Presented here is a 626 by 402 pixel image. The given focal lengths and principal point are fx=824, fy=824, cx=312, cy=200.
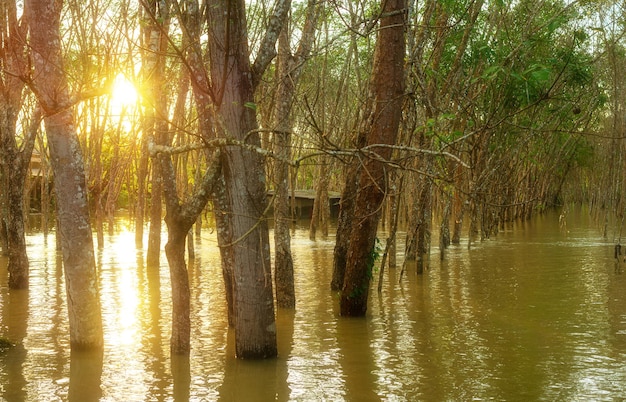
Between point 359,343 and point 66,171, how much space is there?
12.5 ft

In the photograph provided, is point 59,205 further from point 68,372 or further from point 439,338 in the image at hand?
point 439,338

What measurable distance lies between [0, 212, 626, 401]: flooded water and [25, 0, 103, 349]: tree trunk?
75 cm

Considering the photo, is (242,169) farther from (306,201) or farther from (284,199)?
(306,201)

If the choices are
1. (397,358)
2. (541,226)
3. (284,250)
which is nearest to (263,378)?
(397,358)

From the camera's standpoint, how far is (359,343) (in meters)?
9.54

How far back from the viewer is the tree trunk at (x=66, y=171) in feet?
26.7

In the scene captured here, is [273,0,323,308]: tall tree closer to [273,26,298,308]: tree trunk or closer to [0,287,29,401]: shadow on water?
[273,26,298,308]: tree trunk

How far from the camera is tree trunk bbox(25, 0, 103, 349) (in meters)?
8.14

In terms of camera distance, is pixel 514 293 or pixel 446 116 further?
pixel 514 293

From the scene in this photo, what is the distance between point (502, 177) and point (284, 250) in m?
14.3

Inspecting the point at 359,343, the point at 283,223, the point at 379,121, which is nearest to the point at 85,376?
the point at 359,343

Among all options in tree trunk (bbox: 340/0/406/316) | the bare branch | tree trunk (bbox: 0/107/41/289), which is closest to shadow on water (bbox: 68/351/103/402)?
the bare branch

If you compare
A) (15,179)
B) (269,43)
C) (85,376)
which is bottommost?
(85,376)

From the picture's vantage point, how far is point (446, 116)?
9719 mm
